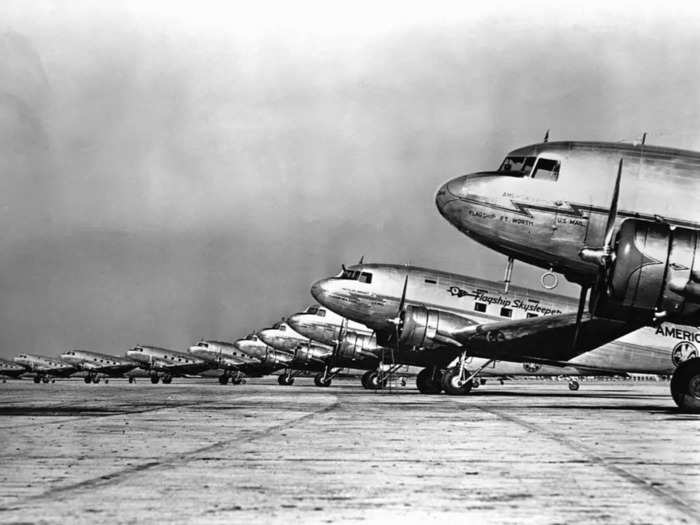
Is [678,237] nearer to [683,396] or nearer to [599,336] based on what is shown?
[683,396]

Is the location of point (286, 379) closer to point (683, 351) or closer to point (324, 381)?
point (324, 381)

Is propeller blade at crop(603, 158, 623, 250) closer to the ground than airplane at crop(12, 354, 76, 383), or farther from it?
farther from it

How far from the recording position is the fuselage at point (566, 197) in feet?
58.7

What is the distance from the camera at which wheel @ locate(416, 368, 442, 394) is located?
113 ft

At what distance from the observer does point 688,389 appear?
1742 centimetres

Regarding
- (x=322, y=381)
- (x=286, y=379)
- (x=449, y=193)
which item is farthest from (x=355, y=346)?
(x=449, y=193)

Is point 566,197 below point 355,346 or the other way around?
the other way around

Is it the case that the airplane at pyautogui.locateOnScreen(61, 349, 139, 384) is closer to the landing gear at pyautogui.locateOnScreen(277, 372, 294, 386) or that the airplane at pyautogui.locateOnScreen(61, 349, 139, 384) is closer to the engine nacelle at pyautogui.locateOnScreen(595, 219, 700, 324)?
the landing gear at pyautogui.locateOnScreen(277, 372, 294, 386)

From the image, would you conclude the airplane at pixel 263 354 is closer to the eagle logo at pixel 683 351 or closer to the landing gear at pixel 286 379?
the landing gear at pixel 286 379

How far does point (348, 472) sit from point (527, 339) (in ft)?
72.2

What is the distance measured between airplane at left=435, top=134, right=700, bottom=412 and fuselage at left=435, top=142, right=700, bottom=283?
22 millimetres

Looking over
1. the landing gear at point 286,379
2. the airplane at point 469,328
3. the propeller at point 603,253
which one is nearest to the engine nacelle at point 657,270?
the propeller at point 603,253

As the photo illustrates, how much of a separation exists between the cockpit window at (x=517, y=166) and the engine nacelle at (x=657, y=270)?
13.9 ft

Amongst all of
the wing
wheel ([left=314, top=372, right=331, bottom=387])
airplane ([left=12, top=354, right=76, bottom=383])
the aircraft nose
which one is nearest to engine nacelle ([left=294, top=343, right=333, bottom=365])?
wheel ([left=314, top=372, right=331, bottom=387])
